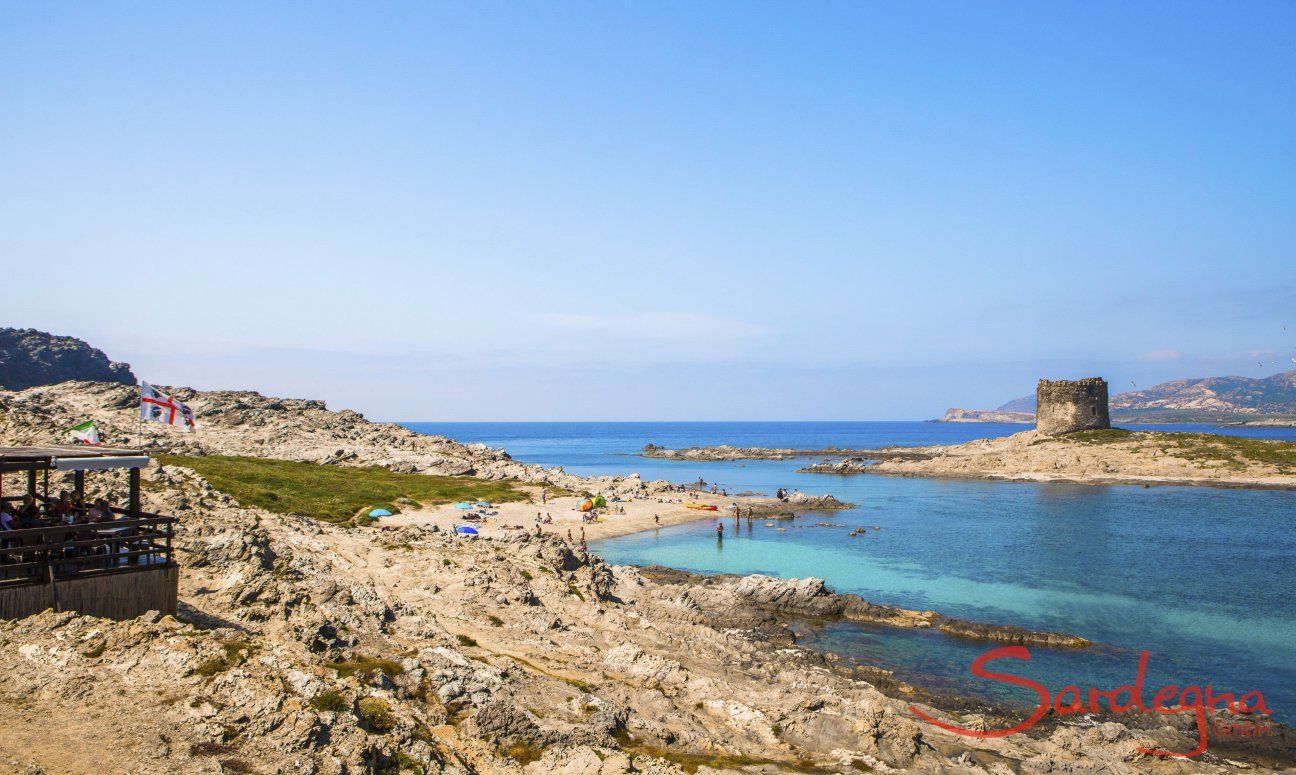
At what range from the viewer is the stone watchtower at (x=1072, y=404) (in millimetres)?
112875

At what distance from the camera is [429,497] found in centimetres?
5950

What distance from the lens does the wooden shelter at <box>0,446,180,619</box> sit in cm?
1436

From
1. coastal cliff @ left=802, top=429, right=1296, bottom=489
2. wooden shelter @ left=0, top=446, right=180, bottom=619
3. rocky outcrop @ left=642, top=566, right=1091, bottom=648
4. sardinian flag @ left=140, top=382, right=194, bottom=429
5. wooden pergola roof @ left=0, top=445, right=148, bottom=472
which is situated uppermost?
sardinian flag @ left=140, top=382, right=194, bottom=429

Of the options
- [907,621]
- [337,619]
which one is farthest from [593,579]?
[907,621]

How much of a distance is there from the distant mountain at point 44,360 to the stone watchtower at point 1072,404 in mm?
136984

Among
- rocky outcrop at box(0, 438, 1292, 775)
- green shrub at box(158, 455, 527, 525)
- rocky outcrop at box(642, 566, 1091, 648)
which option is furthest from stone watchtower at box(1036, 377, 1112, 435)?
rocky outcrop at box(0, 438, 1292, 775)

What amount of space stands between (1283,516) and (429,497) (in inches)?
2952

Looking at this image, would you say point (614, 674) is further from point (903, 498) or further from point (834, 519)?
point (903, 498)

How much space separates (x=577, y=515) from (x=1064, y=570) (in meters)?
37.6

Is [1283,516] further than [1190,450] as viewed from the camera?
No

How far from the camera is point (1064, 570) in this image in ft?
158

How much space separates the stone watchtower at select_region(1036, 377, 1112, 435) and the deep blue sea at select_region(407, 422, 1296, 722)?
85.7 ft

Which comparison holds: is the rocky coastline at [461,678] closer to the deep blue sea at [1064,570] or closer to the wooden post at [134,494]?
the wooden post at [134,494]

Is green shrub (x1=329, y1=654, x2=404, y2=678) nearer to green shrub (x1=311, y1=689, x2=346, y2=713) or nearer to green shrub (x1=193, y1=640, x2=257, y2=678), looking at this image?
green shrub (x1=193, y1=640, x2=257, y2=678)
